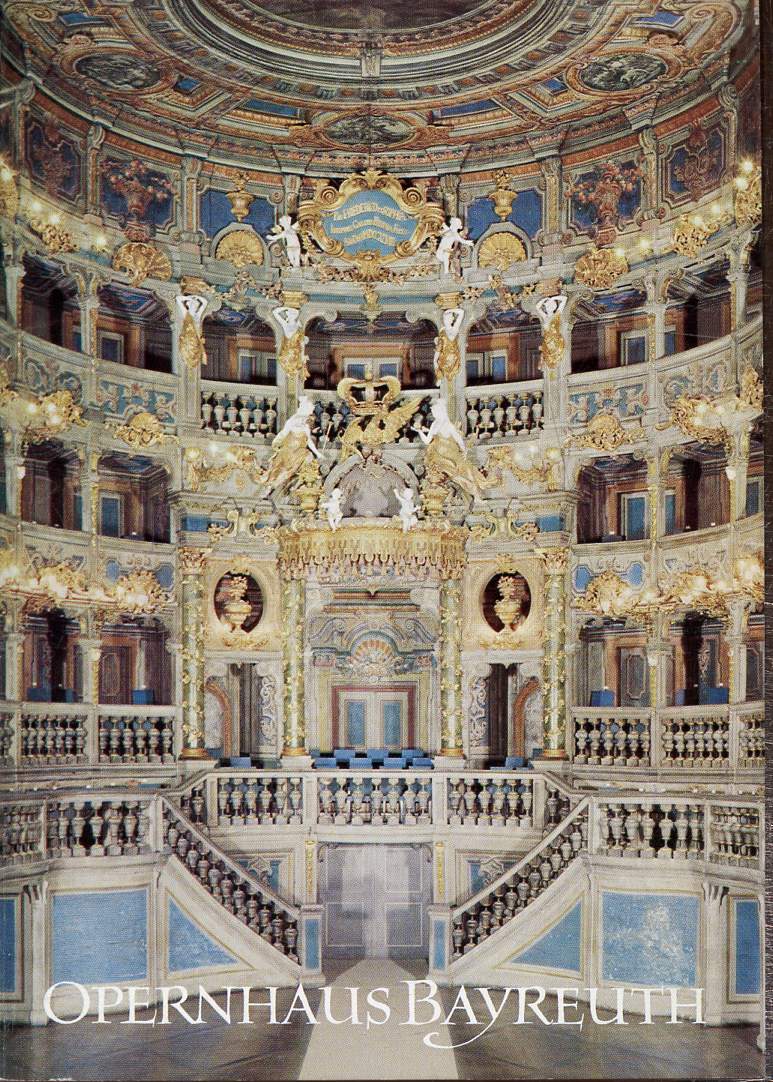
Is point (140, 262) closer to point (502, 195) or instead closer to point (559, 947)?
point (502, 195)

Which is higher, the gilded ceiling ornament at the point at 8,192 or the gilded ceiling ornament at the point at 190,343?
the gilded ceiling ornament at the point at 8,192

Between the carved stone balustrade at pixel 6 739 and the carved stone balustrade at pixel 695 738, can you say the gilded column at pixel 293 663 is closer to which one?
the carved stone balustrade at pixel 6 739

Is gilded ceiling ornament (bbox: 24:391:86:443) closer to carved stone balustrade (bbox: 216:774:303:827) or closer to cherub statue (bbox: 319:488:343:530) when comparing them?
cherub statue (bbox: 319:488:343:530)

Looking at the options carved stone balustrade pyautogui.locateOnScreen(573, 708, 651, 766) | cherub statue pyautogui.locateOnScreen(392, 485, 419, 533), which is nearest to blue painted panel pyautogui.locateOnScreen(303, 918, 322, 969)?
carved stone balustrade pyautogui.locateOnScreen(573, 708, 651, 766)

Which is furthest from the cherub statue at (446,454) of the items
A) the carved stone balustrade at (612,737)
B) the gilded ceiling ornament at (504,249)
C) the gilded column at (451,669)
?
the carved stone balustrade at (612,737)

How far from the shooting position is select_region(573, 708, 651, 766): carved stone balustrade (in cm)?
1488

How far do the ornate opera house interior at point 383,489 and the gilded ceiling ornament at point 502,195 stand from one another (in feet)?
0.28

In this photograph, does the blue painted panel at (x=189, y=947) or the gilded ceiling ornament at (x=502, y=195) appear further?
the gilded ceiling ornament at (x=502, y=195)

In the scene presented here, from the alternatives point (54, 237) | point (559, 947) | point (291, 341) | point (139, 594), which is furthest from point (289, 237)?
point (559, 947)

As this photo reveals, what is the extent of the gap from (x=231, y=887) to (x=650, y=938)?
4484 millimetres

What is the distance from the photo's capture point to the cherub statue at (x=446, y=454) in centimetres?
1530

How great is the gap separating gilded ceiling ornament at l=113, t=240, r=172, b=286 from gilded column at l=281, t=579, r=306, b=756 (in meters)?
3.69

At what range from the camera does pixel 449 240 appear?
50.2 ft

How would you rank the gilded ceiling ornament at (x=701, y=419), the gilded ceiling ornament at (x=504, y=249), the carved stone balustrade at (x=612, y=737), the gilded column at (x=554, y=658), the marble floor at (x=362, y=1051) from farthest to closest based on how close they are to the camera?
the gilded ceiling ornament at (x=504, y=249) < the gilded column at (x=554, y=658) < the carved stone balustrade at (x=612, y=737) < the gilded ceiling ornament at (x=701, y=419) < the marble floor at (x=362, y=1051)
